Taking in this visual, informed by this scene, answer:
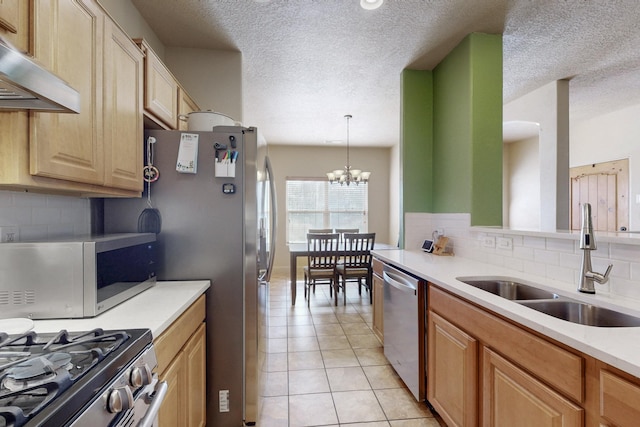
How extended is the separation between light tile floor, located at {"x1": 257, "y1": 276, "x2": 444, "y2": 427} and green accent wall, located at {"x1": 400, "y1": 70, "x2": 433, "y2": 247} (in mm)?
1284

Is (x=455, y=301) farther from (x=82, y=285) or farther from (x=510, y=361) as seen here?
(x=82, y=285)

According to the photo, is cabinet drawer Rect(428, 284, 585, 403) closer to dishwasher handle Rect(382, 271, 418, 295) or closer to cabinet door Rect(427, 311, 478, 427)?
cabinet door Rect(427, 311, 478, 427)

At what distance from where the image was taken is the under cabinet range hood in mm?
644

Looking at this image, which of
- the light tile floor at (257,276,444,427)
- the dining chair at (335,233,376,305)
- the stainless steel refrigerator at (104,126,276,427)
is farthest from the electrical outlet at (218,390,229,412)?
the dining chair at (335,233,376,305)

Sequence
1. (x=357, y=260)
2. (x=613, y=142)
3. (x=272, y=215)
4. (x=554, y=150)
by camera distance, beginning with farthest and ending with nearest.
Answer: (x=613, y=142)
(x=357, y=260)
(x=554, y=150)
(x=272, y=215)

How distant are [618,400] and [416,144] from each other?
8.15 ft

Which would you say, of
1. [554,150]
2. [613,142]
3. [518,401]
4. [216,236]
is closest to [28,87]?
[216,236]

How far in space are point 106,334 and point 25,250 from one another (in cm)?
48

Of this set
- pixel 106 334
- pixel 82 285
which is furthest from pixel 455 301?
pixel 82 285

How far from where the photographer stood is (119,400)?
0.72 meters

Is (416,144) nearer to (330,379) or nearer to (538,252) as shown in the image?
(538,252)

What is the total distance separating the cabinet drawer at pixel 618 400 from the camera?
730mm

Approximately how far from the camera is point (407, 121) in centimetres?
293

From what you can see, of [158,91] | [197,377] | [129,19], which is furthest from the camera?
[129,19]
